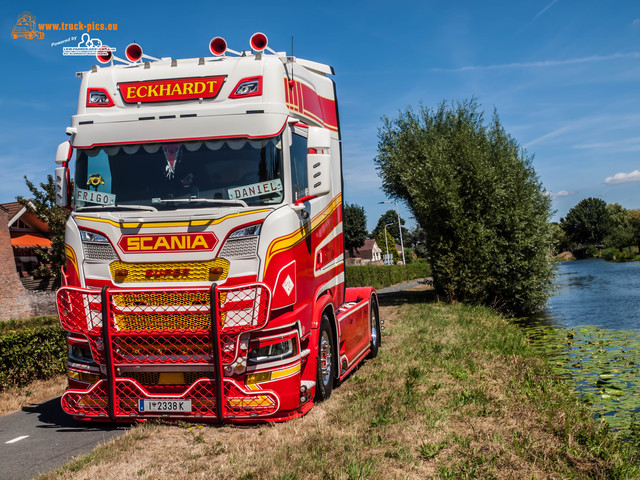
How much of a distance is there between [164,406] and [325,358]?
212cm

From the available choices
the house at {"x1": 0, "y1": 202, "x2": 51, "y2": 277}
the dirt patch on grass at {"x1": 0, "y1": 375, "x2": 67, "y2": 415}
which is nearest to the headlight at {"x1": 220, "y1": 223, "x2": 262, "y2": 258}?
the dirt patch on grass at {"x1": 0, "y1": 375, "x2": 67, "y2": 415}

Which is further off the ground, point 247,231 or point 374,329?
point 247,231

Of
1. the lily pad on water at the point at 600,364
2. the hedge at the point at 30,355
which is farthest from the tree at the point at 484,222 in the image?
the hedge at the point at 30,355

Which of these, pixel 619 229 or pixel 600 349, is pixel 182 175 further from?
pixel 619 229

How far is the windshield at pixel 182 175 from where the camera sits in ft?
20.4

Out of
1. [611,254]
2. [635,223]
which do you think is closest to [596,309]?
[611,254]

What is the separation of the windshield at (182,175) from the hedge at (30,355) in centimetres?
433

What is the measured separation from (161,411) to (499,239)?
18.7 meters

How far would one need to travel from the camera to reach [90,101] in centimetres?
684

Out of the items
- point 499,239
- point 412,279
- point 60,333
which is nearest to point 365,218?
point 412,279

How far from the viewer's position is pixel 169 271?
20.1 feet

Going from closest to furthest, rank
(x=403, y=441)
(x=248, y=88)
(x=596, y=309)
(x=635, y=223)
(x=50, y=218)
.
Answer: (x=403, y=441)
(x=248, y=88)
(x=596, y=309)
(x=50, y=218)
(x=635, y=223)

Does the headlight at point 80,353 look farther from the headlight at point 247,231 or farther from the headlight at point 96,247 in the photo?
the headlight at point 247,231

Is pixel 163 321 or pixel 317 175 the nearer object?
pixel 163 321
